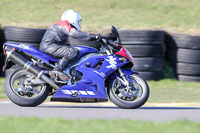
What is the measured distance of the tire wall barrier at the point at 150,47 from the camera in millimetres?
10078

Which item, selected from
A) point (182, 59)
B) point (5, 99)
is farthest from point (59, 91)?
point (182, 59)

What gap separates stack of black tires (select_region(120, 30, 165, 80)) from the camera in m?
10.2

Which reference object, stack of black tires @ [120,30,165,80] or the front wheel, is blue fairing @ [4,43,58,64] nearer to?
the front wheel

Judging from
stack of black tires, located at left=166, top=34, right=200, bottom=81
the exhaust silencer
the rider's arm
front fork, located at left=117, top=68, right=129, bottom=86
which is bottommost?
stack of black tires, located at left=166, top=34, right=200, bottom=81

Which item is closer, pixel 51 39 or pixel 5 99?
pixel 51 39

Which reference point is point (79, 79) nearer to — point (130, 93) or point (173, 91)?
point (130, 93)

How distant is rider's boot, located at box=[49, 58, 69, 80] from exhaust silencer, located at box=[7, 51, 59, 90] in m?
0.12

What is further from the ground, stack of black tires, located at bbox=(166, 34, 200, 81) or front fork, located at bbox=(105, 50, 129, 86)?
front fork, located at bbox=(105, 50, 129, 86)

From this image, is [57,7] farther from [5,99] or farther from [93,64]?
[93,64]

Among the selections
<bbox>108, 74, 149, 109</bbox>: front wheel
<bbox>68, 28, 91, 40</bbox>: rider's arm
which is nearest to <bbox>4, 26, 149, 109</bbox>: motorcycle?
<bbox>108, 74, 149, 109</bbox>: front wheel

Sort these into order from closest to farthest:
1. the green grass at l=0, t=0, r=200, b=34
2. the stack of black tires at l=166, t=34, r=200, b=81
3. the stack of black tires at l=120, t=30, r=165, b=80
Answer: the stack of black tires at l=120, t=30, r=165, b=80 → the stack of black tires at l=166, t=34, r=200, b=81 → the green grass at l=0, t=0, r=200, b=34

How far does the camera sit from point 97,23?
1420 centimetres

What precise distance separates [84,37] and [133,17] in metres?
8.76

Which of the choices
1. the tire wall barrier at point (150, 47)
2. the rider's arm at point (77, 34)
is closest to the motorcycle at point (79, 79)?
the rider's arm at point (77, 34)
